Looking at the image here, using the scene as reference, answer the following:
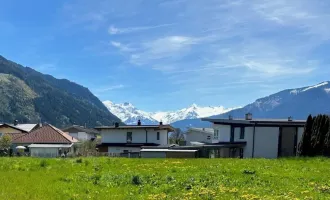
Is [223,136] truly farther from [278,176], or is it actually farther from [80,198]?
[80,198]

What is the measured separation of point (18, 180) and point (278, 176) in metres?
10.9

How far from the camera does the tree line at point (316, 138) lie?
33188mm

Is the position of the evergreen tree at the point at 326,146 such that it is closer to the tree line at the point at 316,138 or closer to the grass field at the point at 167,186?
the tree line at the point at 316,138

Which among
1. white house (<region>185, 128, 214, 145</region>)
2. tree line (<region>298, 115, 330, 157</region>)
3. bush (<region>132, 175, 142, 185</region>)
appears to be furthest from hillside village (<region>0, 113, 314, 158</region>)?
bush (<region>132, 175, 142, 185</region>)

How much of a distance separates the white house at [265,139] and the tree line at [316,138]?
20.1 m

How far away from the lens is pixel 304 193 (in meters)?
12.2

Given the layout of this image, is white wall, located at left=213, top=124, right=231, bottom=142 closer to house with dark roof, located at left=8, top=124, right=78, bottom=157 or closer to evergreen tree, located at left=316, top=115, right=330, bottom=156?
evergreen tree, located at left=316, top=115, right=330, bottom=156

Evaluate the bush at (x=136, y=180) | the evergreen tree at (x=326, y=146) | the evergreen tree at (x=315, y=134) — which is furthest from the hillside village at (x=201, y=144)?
the bush at (x=136, y=180)

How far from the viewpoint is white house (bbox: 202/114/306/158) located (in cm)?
5528

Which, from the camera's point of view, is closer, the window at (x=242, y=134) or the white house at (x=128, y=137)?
the window at (x=242, y=134)

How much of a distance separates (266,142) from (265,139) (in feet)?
1.46

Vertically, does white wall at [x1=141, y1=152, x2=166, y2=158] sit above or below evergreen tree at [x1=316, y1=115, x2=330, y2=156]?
below

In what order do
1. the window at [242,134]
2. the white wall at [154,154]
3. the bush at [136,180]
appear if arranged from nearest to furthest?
the bush at [136,180], the white wall at [154,154], the window at [242,134]

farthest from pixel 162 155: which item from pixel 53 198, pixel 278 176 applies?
pixel 53 198
